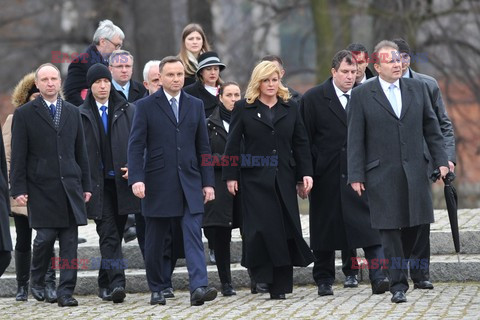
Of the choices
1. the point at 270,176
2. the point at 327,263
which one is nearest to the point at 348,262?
the point at 327,263

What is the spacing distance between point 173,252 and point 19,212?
1535mm

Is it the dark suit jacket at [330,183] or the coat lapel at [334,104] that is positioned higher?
the coat lapel at [334,104]

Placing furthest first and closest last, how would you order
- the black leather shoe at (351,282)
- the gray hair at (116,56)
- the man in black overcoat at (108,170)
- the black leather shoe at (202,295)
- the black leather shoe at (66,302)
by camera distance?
1. the gray hair at (116,56)
2. the black leather shoe at (351,282)
3. the man in black overcoat at (108,170)
4. the black leather shoe at (66,302)
5. the black leather shoe at (202,295)

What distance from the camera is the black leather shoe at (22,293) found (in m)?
12.6

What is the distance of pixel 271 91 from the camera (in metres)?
11.9

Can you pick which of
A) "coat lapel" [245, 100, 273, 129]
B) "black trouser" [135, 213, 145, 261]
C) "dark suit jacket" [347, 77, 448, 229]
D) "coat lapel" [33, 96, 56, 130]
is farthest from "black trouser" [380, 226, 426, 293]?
"coat lapel" [33, 96, 56, 130]

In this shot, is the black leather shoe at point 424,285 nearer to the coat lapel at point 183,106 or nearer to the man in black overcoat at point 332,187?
the man in black overcoat at point 332,187

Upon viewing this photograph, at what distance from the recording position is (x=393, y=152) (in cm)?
1118

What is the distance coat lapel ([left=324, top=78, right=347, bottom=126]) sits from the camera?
12141mm

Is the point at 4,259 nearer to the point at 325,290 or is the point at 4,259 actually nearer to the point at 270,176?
the point at 270,176

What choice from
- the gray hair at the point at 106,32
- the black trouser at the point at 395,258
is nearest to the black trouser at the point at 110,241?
the gray hair at the point at 106,32

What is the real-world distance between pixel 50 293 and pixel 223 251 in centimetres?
163

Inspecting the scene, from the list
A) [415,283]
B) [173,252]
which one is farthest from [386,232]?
[173,252]

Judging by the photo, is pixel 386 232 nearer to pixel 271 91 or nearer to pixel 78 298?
pixel 271 91
